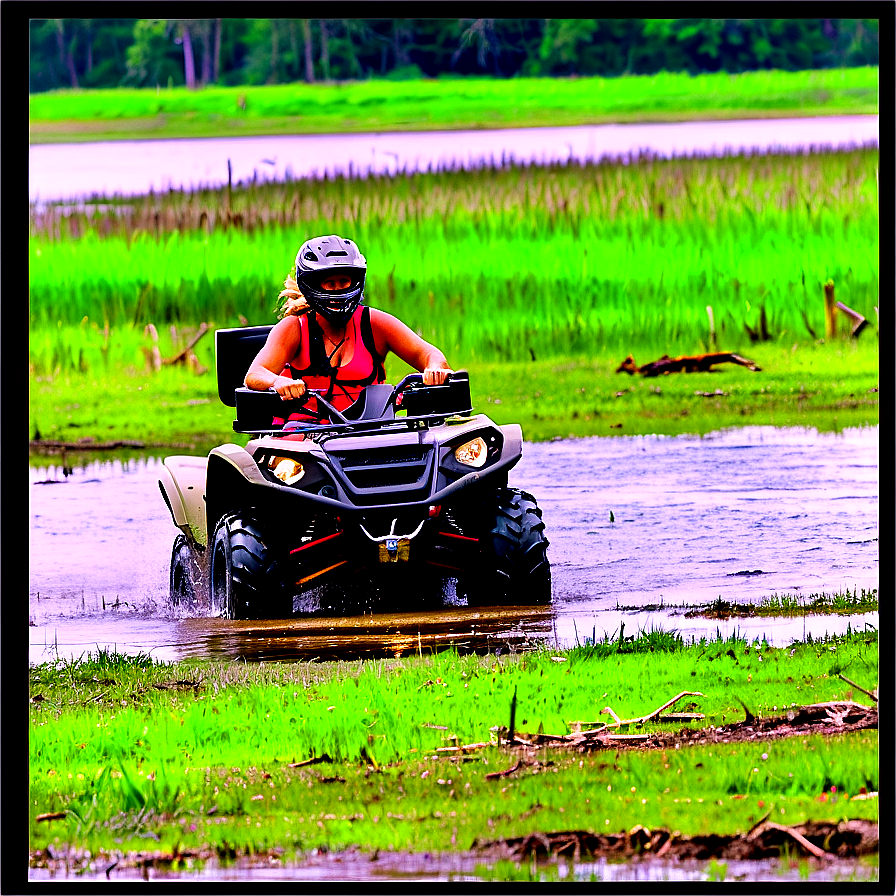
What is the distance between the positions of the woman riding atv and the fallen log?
7.13 metres

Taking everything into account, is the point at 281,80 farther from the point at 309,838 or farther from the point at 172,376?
the point at 172,376

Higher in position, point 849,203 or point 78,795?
point 849,203

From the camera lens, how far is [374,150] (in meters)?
16.4

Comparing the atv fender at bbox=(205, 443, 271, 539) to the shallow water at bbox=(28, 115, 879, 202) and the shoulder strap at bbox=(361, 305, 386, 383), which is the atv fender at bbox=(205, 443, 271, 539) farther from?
the shallow water at bbox=(28, 115, 879, 202)

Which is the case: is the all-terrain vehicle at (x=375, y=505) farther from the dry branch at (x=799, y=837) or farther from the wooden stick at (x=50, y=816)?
the dry branch at (x=799, y=837)

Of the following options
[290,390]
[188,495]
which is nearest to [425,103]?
[290,390]

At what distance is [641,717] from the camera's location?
975cm

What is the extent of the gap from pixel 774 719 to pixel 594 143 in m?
8.81

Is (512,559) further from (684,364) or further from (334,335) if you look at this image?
(684,364)

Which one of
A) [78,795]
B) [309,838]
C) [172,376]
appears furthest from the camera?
[172,376]

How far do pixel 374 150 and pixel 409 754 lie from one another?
7945 mm

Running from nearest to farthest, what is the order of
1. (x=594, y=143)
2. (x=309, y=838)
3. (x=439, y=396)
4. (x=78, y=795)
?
(x=309, y=838), (x=78, y=795), (x=439, y=396), (x=594, y=143)

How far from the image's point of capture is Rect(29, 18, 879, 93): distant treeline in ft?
40.1

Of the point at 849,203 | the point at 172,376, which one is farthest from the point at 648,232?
the point at 172,376
